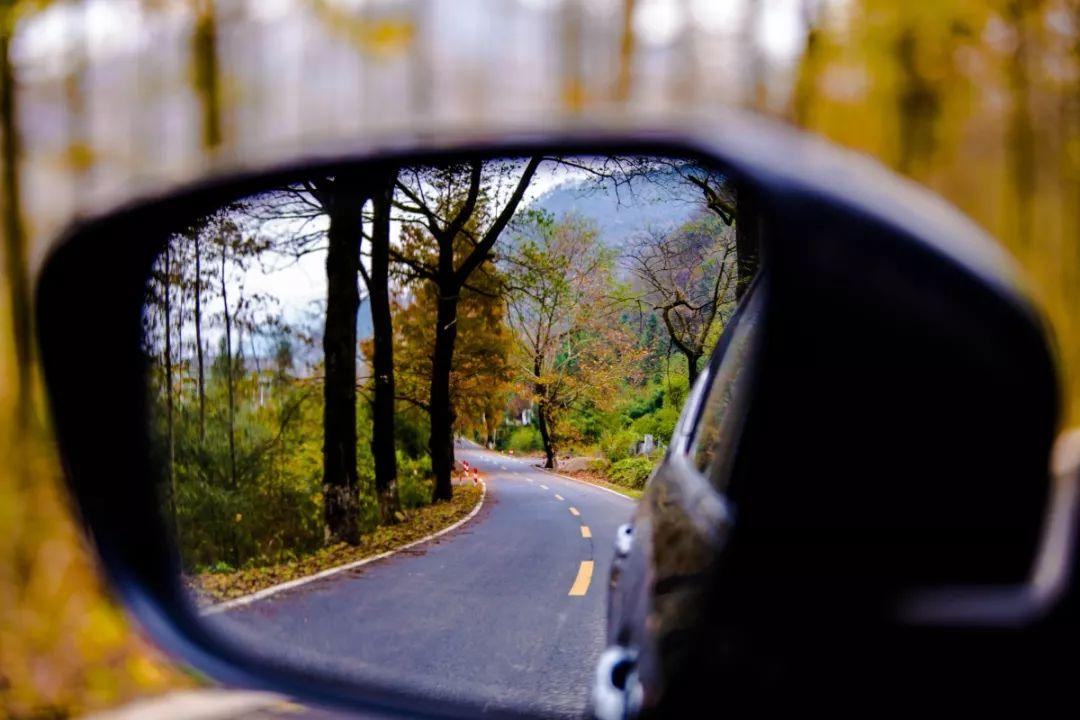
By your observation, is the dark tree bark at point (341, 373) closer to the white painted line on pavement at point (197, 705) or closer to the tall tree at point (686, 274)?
the white painted line on pavement at point (197, 705)

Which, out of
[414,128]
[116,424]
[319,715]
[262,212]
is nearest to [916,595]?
[414,128]

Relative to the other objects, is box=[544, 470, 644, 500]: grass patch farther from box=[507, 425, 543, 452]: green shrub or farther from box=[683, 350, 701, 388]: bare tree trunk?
box=[683, 350, 701, 388]: bare tree trunk

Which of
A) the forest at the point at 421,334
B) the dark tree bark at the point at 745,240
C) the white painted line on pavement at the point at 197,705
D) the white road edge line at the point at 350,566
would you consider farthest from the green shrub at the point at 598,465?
the white painted line on pavement at the point at 197,705

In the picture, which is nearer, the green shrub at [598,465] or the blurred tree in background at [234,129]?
the green shrub at [598,465]

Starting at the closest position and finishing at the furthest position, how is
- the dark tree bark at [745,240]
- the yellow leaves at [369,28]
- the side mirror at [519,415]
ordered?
the side mirror at [519,415] < the dark tree bark at [745,240] < the yellow leaves at [369,28]

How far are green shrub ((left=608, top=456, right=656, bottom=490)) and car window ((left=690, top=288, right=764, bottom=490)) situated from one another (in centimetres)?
8

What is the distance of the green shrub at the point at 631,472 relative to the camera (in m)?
1.36

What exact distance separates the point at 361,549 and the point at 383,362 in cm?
33

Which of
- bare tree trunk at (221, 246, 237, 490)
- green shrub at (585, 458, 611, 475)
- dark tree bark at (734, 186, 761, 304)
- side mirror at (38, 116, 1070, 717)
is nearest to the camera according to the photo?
side mirror at (38, 116, 1070, 717)

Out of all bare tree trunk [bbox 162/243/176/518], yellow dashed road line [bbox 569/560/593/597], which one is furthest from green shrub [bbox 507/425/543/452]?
bare tree trunk [bbox 162/243/176/518]

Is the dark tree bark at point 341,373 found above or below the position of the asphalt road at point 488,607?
above

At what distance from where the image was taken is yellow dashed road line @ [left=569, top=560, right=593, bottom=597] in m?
1.22

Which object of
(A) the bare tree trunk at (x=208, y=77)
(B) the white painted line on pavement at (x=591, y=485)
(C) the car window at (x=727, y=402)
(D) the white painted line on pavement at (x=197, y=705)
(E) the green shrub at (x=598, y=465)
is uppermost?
(A) the bare tree trunk at (x=208, y=77)

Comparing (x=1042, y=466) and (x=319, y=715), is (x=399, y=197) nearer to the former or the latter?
(x=319, y=715)
